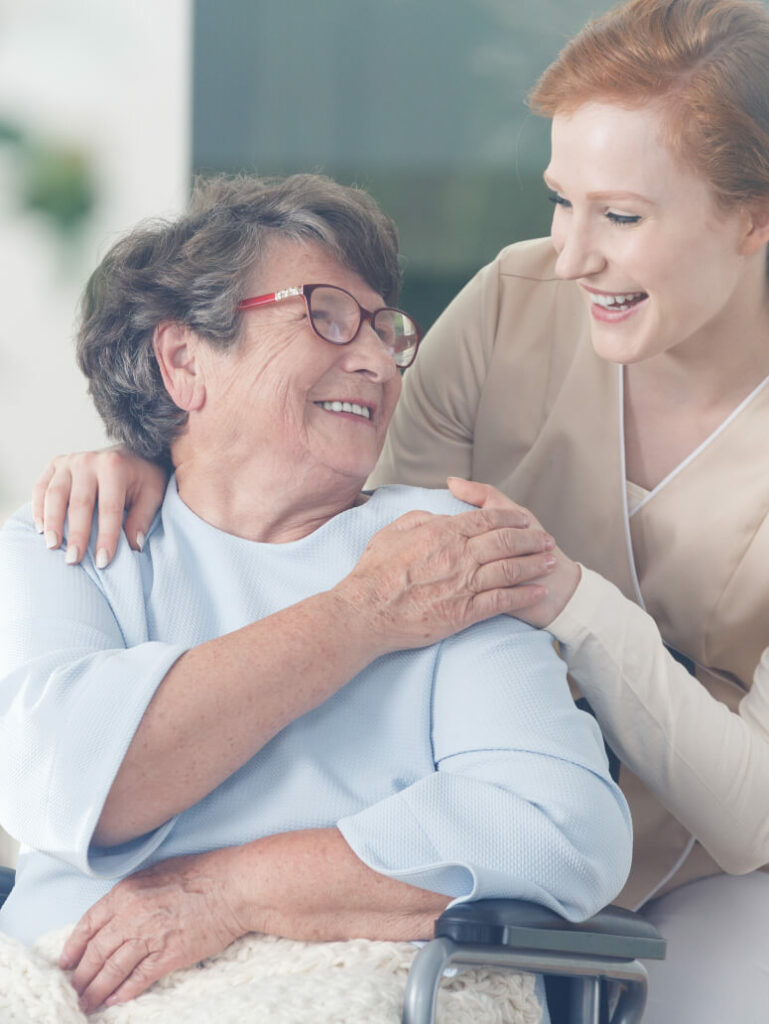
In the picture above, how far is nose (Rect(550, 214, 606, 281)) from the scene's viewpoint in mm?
1687

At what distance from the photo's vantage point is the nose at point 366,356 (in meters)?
1.68

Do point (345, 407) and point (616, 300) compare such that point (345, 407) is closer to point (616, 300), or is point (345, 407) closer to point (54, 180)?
point (616, 300)

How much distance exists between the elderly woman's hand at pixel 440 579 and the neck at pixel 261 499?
0.17 m

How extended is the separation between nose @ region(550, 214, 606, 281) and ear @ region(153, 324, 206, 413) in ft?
1.74

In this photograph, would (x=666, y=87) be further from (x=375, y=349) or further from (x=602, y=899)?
(x=602, y=899)

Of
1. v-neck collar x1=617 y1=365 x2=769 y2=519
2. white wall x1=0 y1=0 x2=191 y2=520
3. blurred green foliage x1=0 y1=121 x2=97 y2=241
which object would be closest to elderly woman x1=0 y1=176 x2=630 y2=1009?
v-neck collar x1=617 y1=365 x2=769 y2=519

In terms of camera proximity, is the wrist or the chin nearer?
the wrist

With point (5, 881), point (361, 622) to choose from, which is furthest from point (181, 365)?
point (5, 881)

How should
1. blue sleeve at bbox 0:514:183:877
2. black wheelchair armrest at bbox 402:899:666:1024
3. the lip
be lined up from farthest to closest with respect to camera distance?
the lip < blue sleeve at bbox 0:514:183:877 < black wheelchair armrest at bbox 402:899:666:1024

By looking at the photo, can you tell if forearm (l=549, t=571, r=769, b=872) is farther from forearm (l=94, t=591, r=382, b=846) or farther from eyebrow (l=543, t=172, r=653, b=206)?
eyebrow (l=543, t=172, r=653, b=206)

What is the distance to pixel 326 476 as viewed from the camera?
165 centimetres

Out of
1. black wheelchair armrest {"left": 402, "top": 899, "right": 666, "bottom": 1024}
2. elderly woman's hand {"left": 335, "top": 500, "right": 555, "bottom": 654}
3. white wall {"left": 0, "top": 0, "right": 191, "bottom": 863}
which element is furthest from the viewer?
white wall {"left": 0, "top": 0, "right": 191, "bottom": 863}

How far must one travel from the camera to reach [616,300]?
1.73 metres

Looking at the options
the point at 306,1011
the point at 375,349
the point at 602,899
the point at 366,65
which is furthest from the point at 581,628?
the point at 366,65
